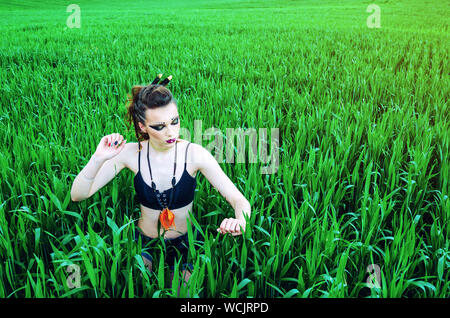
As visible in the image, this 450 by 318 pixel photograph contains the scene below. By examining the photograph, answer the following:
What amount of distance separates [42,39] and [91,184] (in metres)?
6.75

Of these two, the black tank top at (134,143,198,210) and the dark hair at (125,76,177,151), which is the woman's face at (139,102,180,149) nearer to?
the dark hair at (125,76,177,151)

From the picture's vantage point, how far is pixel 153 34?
25.2 feet

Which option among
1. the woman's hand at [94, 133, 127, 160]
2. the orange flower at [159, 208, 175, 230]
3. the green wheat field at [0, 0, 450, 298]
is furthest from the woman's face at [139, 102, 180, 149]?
the green wheat field at [0, 0, 450, 298]

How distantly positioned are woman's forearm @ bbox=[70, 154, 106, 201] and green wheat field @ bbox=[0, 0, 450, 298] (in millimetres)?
138

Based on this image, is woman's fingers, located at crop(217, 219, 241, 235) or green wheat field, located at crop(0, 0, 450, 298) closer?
woman's fingers, located at crop(217, 219, 241, 235)

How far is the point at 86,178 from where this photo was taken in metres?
1.23

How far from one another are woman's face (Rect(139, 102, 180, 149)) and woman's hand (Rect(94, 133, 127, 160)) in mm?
112

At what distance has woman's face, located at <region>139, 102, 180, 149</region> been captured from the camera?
1.15 meters

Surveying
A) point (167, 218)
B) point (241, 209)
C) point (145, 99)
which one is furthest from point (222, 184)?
point (145, 99)

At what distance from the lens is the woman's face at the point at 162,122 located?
3.76 feet

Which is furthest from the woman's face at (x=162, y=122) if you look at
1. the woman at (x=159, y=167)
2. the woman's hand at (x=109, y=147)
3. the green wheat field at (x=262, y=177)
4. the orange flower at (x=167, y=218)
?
the green wheat field at (x=262, y=177)

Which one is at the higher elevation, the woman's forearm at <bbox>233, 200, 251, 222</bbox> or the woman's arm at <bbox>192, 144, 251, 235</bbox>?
the woman's arm at <bbox>192, 144, 251, 235</bbox>

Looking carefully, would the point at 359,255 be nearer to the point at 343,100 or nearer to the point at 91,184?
the point at 91,184
